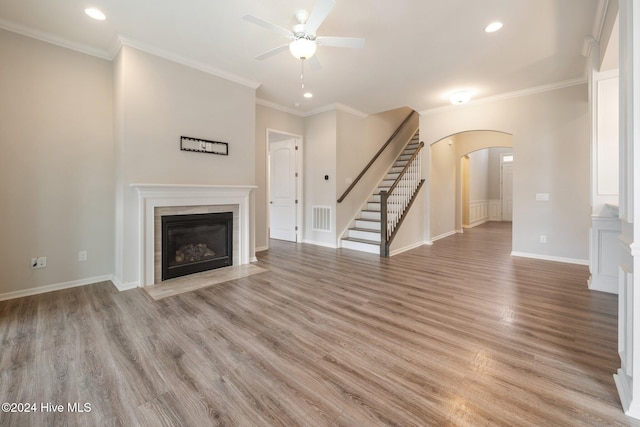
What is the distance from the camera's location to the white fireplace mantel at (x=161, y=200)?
339 centimetres

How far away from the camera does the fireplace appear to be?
3.68 m

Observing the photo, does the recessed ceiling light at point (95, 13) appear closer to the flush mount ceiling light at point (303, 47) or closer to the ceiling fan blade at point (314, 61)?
the flush mount ceiling light at point (303, 47)

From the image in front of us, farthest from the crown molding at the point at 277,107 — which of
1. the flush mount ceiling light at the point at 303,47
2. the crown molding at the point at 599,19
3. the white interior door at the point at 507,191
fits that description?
the white interior door at the point at 507,191

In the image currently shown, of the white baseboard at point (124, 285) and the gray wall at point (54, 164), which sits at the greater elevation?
the gray wall at point (54, 164)

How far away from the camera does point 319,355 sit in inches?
78.8

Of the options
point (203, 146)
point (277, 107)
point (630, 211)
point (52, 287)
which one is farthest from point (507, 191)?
point (52, 287)

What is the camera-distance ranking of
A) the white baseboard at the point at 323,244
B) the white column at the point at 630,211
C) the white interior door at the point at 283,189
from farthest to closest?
the white interior door at the point at 283,189 → the white baseboard at the point at 323,244 → the white column at the point at 630,211

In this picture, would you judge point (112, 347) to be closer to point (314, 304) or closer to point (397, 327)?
point (314, 304)

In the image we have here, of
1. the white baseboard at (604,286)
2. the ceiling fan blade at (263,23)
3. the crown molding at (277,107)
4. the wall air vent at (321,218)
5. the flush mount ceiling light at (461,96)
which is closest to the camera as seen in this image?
the ceiling fan blade at (263,23)

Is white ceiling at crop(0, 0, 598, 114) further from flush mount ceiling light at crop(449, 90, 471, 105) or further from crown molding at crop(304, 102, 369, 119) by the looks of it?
crown molding at crop(304, 102, 369, 119)

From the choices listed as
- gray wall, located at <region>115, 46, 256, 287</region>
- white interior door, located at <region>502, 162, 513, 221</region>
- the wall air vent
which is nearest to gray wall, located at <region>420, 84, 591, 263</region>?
the wall air vent

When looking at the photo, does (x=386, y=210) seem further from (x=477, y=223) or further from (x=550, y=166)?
(x=477, y=223)

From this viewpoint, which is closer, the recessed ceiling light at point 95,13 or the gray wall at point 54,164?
the recessed ceiling light at point 95,13

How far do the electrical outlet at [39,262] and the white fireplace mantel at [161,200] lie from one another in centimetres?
103
